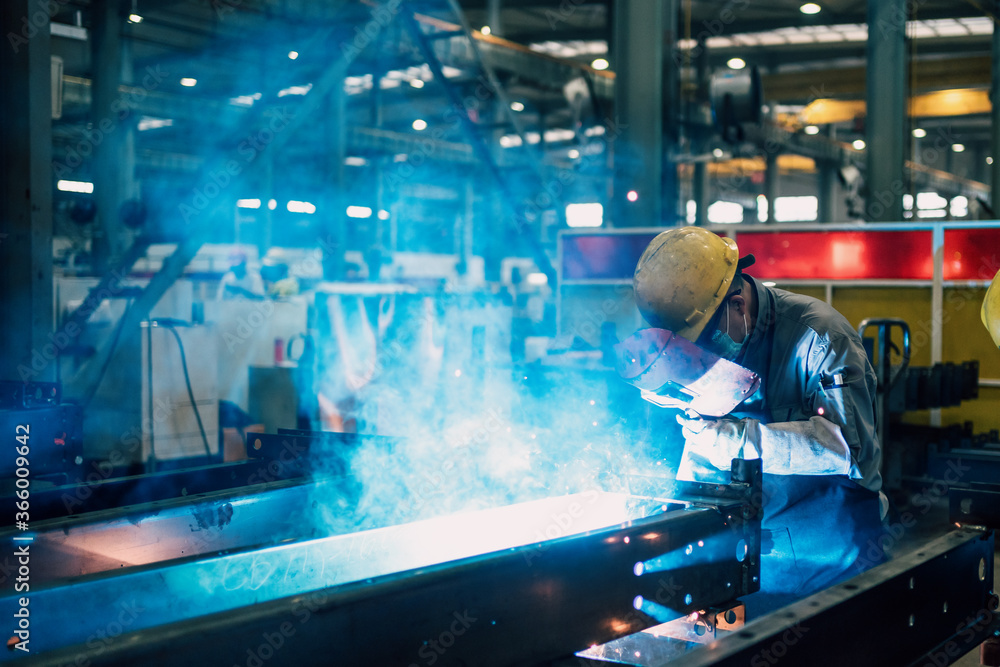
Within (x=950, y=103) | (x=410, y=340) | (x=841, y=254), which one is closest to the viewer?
(x=410, y=340)

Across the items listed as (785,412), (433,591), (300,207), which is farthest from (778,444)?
(300,207)

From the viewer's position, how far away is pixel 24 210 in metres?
3.57

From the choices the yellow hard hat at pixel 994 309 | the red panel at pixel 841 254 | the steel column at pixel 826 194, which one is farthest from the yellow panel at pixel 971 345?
the steel column at pixel 826 194

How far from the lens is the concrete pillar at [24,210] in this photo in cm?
356

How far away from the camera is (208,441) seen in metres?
6.16

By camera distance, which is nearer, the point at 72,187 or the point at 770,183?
the point at 72,187

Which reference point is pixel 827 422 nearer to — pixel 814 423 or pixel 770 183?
pixel 814 423

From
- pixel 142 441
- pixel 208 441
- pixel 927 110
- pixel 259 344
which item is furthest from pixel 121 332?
pixel 927 110

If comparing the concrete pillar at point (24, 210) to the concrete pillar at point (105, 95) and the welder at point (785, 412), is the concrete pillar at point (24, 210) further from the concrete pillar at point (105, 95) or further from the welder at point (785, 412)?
the concrete pillar at point (105, 95)

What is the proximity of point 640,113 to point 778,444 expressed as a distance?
606 centimetres

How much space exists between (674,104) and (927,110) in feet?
23.7

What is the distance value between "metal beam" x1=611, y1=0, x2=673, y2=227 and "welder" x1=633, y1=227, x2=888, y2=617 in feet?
17.7

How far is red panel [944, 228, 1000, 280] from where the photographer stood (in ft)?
19.0

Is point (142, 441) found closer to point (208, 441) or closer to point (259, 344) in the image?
point (208, 441)
